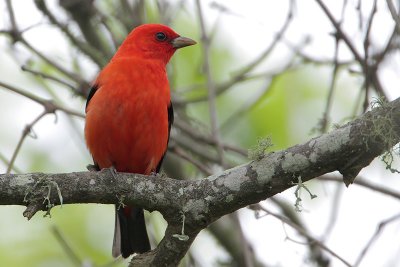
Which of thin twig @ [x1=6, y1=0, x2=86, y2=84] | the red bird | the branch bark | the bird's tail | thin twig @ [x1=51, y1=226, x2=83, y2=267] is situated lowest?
the branch bark

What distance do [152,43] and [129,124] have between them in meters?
1.27

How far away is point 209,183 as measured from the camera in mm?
4305

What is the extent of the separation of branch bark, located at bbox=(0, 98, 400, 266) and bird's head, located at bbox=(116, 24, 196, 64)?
7.37ft

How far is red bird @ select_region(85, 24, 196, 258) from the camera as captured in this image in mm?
5539

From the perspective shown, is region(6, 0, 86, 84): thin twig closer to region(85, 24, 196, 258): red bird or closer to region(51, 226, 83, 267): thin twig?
region(85, 24, 196, 258): red bird

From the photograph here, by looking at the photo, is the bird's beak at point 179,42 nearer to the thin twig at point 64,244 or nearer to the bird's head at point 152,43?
the bird's head at point 152,43

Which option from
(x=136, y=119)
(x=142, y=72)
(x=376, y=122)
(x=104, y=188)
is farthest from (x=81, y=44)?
(x=376, y=122)

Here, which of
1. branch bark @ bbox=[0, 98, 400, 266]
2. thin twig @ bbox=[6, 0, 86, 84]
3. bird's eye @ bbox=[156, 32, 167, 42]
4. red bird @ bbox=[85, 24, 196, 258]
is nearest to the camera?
branch bark @ bbox=[0, 98, 400, 266]

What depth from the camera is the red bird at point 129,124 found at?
5.54m

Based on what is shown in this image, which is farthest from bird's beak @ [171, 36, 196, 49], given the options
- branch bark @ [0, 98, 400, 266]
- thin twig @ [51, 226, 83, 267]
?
branch bark @ [0, 98, 400, 266]

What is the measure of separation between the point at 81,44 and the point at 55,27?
0.93ft

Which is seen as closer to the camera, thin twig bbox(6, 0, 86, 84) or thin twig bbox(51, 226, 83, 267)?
thin twig bbox(51, 226, 83, 267)

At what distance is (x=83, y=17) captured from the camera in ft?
23.3

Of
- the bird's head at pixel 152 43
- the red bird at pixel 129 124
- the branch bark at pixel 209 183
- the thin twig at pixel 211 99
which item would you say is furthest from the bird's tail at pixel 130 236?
the bird's head at pixel 152 43
